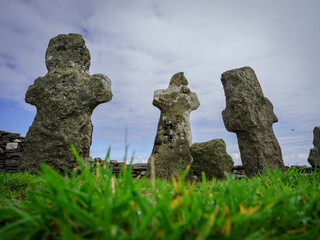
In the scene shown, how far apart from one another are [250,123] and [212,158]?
4.63 ft

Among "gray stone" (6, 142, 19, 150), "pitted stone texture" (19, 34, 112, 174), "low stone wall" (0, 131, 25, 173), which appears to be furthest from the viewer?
"gray stone" (6, 142, 19, 150)

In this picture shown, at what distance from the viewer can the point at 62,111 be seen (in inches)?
218

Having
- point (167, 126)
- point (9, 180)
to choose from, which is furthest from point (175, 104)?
point (9, 180)

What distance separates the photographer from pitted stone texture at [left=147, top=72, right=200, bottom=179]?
246 inches

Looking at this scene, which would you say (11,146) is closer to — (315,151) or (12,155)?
(12,155)

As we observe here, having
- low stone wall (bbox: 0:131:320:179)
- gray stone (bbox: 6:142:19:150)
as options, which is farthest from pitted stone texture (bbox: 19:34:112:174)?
gray stone (bbox: 6:142:19:150)

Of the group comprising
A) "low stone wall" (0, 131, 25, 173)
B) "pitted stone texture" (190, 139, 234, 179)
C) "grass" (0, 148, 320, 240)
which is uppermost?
"low stone wall" (0, 131, 25, 173)

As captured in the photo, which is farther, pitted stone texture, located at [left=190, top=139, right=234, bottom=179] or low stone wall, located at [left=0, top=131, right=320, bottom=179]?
low stone wall, located at [left=0, top=131, right=320, bottom=179]

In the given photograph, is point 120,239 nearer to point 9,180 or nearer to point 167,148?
point 9,180

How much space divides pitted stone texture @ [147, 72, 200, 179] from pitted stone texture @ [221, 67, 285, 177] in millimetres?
1146

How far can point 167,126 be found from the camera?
→ 662 cm

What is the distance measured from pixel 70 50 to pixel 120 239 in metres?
6.28

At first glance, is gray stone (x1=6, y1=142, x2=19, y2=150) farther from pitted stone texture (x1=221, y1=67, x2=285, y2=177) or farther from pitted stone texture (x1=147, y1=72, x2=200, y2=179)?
pitted stone texture (x1=221, y1=67, x2=285, y2=177)

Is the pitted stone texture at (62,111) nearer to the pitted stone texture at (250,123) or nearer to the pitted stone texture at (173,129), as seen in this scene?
the pitted stone texture at (173,129)
